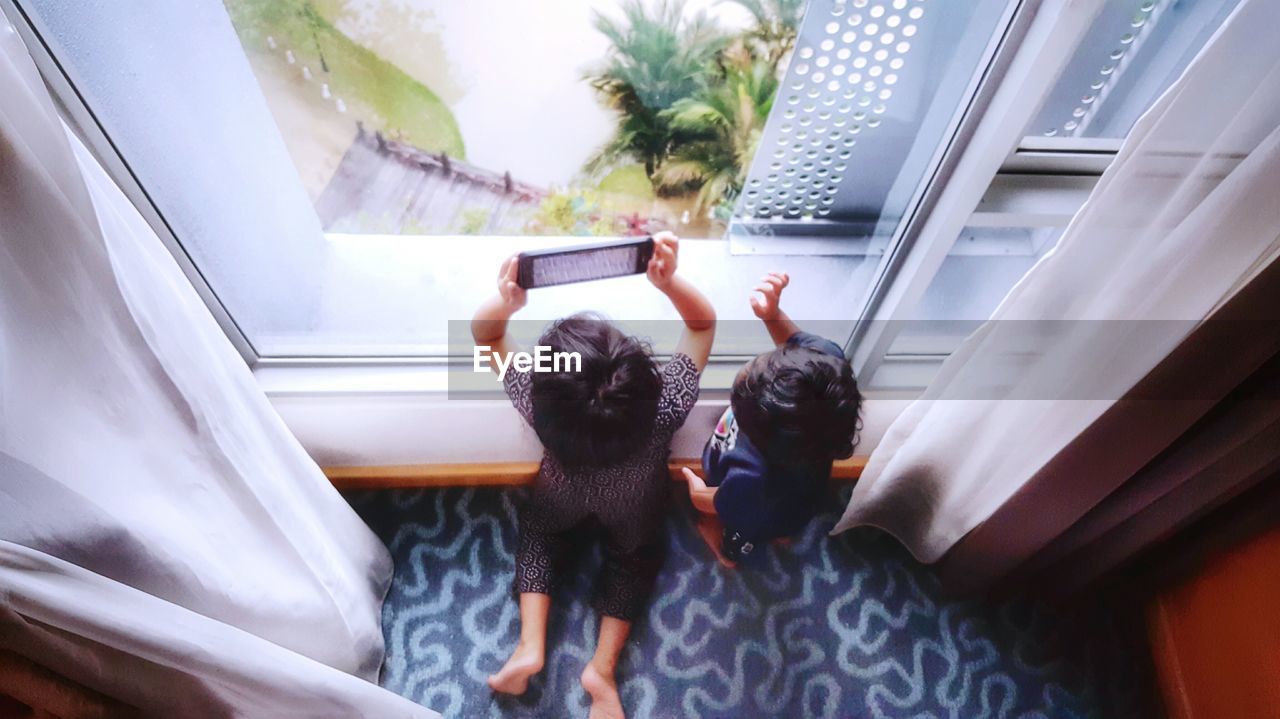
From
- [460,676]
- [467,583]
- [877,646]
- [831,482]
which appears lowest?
[460,676]

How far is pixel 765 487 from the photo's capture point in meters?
0.88

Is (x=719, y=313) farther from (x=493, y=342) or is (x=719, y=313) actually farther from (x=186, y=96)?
(x=186, y=96)

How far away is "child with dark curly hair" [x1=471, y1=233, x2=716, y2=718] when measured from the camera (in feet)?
2.58

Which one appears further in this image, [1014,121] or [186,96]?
[186,96]

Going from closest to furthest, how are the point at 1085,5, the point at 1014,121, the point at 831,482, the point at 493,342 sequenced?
the point at 1085,5
the point at 1014,121
the point at 493,342
the point at 831,482

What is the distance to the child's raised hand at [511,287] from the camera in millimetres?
831

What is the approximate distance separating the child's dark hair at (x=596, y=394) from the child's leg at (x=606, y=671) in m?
0.33

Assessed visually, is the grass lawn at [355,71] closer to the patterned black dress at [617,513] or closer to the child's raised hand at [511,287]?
the child's raised hand at [511,287]

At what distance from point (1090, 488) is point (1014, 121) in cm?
43

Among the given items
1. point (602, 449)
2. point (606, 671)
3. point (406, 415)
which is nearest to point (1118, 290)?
point (602, 449)

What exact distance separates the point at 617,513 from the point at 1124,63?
82cm

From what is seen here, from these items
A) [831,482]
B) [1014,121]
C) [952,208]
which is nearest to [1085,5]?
[1014,121]

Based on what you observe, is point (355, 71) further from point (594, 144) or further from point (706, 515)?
point (706, 515)

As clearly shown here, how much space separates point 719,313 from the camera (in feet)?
3.67
